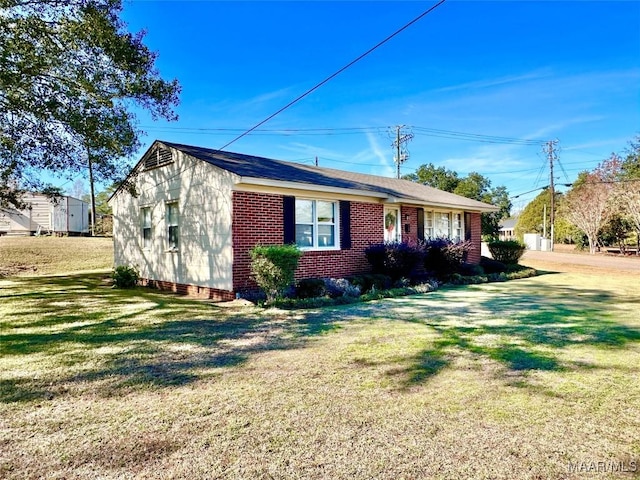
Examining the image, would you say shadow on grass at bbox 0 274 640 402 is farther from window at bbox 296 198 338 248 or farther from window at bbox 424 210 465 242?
window at bbox 424 210 465 242

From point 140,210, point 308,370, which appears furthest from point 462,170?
point 308,370

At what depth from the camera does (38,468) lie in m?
2.43

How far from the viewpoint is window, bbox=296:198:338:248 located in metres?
10.7

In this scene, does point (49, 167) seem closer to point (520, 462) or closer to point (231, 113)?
point (231, 113)

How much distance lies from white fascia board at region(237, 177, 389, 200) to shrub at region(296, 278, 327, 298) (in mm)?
2510

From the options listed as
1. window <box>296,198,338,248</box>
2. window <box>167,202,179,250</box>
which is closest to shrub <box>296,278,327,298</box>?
window <box>296,198,338,248</box>

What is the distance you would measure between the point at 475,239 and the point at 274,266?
38.7 feet

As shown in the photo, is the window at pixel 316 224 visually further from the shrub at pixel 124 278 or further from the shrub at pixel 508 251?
the shrub at pixel 508 251

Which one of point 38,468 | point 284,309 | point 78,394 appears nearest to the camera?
point 38,468

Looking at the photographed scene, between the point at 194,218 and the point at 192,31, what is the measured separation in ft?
20.0

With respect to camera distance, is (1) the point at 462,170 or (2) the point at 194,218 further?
(1) the point at 462,170

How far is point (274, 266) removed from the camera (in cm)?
831

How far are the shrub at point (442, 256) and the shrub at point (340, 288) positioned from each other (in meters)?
3.94

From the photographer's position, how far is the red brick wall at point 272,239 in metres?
9.33
